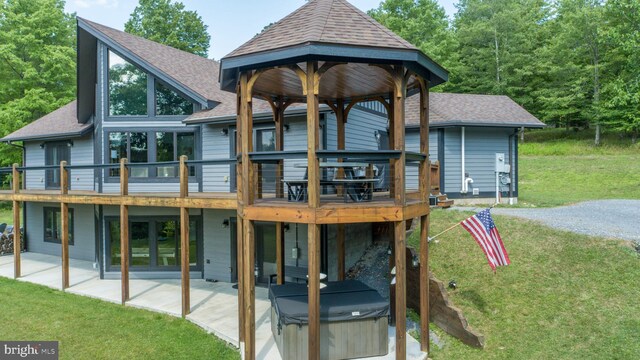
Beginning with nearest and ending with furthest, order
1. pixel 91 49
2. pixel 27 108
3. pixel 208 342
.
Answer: pixel 208 342 < pixel 91 49 < pixel 27 108

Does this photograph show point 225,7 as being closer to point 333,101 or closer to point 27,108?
point 27,108

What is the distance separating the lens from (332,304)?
7.24 metres

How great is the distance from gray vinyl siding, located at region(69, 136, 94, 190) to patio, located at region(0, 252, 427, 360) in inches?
117

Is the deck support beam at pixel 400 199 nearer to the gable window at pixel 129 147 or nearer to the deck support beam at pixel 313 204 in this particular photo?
the deck support beam at pixel 313 204

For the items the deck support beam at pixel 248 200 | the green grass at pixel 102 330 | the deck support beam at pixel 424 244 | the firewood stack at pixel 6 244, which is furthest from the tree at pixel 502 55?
the firewood stack at pixel 6 244

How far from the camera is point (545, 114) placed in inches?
1372

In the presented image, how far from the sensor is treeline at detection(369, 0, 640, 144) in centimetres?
3156

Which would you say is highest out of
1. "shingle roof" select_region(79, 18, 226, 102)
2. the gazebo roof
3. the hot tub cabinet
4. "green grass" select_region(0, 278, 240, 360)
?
"shingle roof" select_region(79, 18, 226, 102)

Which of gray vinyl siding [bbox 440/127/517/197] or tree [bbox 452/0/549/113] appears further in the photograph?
tree [bbox 452/0/549/113]

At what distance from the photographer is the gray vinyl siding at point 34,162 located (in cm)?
1697

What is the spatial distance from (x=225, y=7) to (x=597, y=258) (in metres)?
30.8

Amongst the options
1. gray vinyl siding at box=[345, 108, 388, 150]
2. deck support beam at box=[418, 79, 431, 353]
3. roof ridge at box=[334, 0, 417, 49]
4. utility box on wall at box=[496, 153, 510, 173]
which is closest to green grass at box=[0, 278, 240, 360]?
deck support beam at box=[418, 79, 431, 353]

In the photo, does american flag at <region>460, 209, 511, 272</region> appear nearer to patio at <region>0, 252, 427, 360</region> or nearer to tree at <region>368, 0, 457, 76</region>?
patio at <region>0, 252, 427, 360</region>

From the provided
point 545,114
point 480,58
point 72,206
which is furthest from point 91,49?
point 545,114
